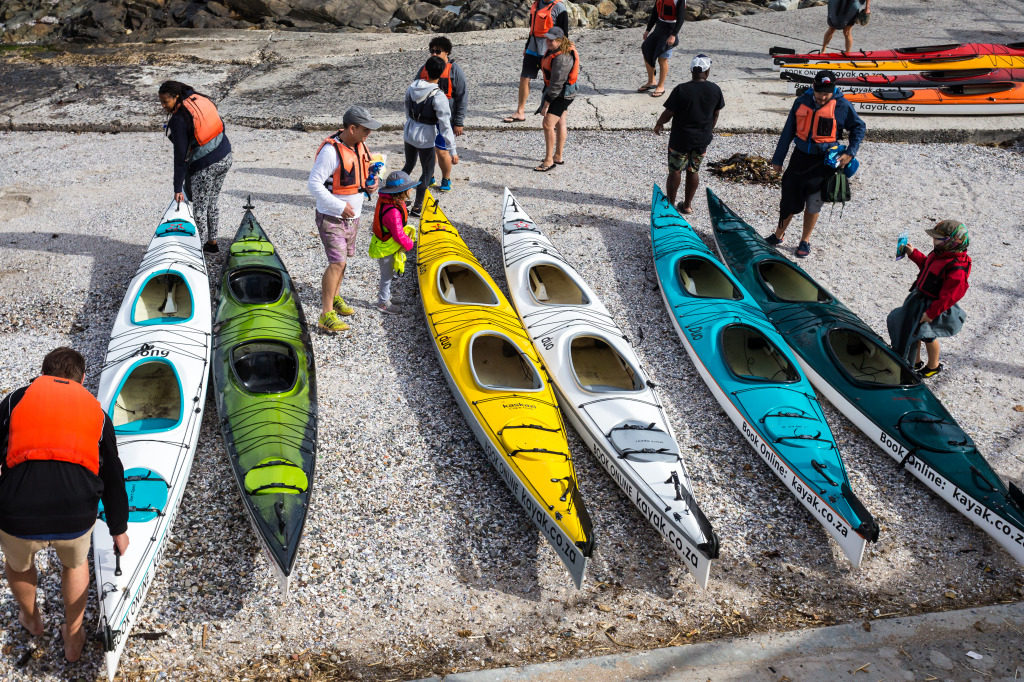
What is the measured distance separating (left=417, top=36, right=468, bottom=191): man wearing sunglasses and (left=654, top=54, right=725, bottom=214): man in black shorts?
238cm

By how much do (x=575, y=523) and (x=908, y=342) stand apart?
3.75m

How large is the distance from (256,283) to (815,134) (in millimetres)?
5871

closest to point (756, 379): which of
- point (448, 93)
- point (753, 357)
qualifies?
point (753, 357)

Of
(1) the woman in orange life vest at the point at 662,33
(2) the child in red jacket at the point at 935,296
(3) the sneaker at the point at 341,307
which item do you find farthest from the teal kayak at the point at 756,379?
(1) the woman in orange life vest at the point at 662,33

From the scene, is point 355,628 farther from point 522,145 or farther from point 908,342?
point 522,145

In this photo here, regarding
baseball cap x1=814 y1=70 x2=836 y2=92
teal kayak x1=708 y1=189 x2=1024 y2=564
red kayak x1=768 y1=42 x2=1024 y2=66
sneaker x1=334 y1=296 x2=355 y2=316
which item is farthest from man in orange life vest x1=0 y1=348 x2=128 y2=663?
red kayak x1=768 y1=42 x2=1024 y2=66

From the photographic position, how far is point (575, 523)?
4.64m

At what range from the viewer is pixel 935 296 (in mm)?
6051

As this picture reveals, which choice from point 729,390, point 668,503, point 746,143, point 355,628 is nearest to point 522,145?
point 746,143

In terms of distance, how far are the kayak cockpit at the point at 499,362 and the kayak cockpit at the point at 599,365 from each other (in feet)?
1.55

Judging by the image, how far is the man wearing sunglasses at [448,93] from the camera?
26.2 ft

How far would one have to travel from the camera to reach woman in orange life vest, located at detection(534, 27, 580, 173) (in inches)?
334

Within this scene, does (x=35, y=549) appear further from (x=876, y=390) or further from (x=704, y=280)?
(x=704, y=280)

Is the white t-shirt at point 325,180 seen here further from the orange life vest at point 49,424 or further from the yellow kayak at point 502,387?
the orange life vest at point 49,424
